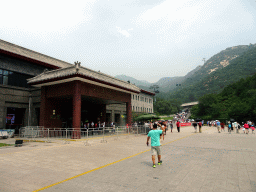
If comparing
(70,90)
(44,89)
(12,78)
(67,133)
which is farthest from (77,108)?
(12,78)

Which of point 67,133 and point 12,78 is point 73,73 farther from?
A: point 12,78

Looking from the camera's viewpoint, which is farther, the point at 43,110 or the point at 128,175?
the point at 43,110

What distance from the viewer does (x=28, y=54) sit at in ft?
76.9

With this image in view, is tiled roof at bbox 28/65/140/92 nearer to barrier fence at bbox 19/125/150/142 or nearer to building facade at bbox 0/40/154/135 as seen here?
building facade at bbox 0/40/154/135

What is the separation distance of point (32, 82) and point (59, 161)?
14.5 m

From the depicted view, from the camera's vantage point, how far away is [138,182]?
507cm

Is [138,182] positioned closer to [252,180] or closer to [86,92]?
[252,180]

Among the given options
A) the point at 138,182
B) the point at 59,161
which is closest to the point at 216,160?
the point at 138,182

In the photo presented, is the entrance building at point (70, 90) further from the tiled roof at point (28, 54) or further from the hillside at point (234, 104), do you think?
the hillside at point (234, 104)

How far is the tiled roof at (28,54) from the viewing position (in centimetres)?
2103

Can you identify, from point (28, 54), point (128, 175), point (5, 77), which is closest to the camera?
point (128, 175)

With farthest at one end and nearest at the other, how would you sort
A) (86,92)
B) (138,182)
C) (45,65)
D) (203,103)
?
1. (203,103)
2. (45,65)
3. (86,92)
4. (138,182)

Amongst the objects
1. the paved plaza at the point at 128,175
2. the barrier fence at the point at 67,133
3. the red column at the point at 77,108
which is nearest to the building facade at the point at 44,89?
the red column at the point at 77,108

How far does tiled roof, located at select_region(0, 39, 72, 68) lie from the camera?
2103cm
